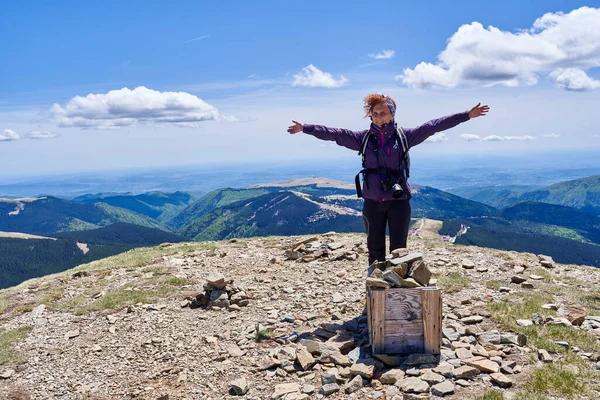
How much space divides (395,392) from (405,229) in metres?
4.24

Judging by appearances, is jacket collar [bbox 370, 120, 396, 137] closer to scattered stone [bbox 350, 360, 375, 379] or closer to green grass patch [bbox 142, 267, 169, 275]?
scattered stone [bbox 350, 360, 375, 379]

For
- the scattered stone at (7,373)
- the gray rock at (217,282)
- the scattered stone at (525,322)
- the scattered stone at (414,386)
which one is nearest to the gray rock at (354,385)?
the scattered stone at (414,386)

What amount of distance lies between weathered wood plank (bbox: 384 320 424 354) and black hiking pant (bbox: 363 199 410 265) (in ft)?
8.30

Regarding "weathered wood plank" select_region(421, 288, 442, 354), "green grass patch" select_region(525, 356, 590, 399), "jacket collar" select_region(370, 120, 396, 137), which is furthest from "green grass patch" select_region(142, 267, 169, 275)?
"green grass patch" select_region(525, 356, 590, 399)

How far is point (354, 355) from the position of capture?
8602 mm

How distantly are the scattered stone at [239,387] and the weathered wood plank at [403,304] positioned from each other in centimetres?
324

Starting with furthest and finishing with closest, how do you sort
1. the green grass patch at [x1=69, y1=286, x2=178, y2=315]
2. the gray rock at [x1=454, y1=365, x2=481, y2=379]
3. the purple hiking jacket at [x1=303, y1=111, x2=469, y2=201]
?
1. the green grass patch at [x1=69, y1=286, x2=178, y2=315]
2. the purple hiking jacket at [x1=303, y1=111, x2=469, y2=201]
3. the gray rock at [x1=454, y1=365, x2=481, y2=379]

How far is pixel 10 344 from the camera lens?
38.1ft

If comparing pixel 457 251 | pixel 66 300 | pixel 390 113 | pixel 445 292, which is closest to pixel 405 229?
pixel 390 113

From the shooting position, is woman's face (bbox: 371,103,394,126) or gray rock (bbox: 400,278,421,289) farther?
woman's face (bbox: 371,103,394,126)

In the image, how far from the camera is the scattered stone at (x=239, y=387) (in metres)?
7.93

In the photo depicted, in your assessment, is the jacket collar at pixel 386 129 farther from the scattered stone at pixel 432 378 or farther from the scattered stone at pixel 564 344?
the scattered stone at pixel 564 344

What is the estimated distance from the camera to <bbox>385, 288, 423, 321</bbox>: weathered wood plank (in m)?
8.26

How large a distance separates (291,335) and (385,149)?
5309mm
